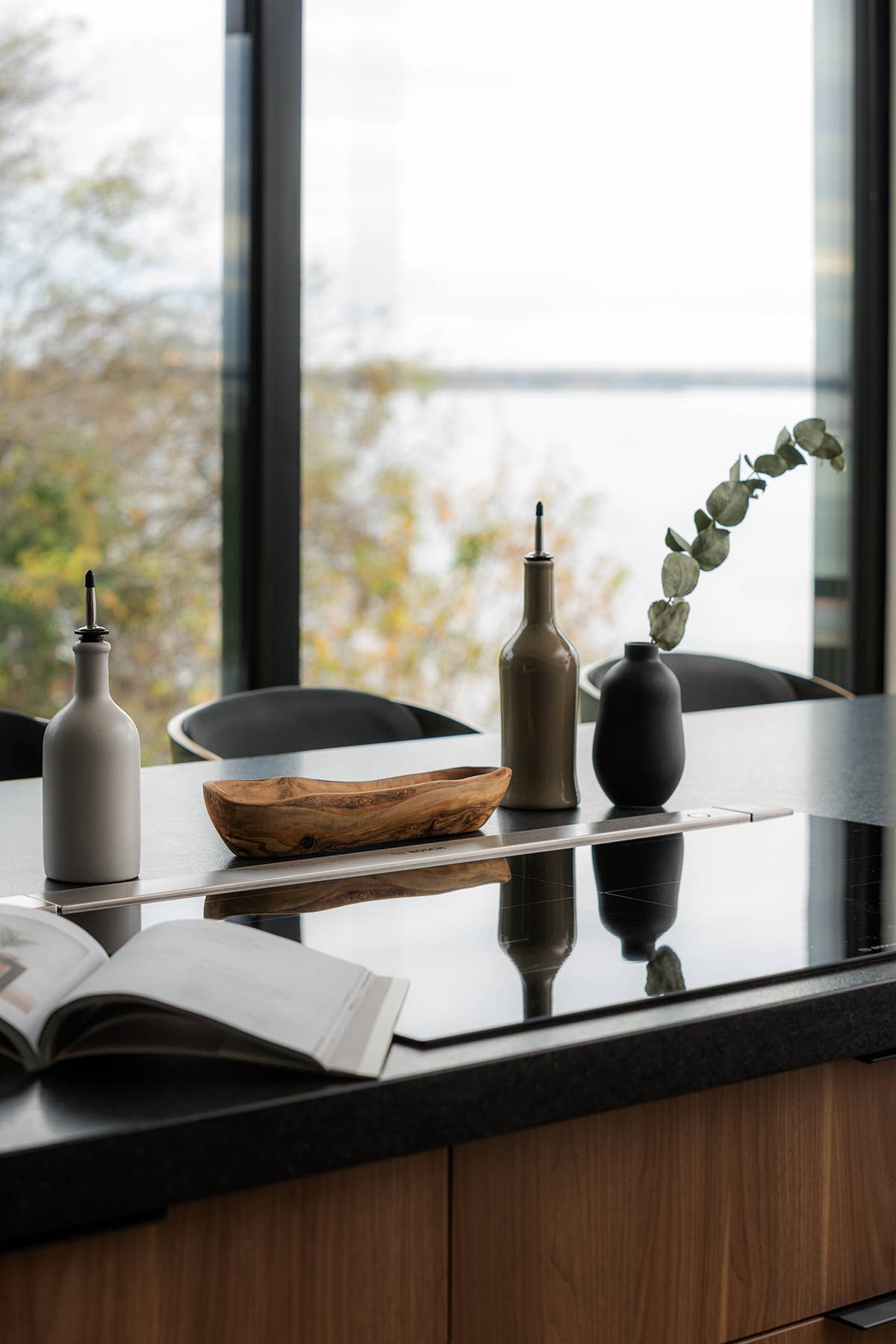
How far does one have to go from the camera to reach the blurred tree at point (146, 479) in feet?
9.67

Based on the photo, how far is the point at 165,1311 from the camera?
0.75m

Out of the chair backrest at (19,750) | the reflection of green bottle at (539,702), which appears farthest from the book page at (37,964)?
the chair backrest at (19,750)

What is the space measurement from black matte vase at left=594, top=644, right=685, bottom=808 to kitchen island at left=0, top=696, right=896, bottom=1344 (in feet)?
1.77

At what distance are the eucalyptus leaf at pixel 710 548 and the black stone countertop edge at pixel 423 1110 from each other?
698mm

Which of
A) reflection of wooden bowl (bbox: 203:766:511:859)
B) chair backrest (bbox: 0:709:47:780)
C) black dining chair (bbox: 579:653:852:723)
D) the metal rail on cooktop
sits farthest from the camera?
black dining chair (bbox: 579:653:852:723)

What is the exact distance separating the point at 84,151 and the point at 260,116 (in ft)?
1.27

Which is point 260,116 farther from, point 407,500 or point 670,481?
point 670,481

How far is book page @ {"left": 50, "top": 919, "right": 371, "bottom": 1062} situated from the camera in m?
0.77

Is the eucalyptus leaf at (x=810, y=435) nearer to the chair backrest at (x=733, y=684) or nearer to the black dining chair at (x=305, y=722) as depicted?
the black dining chair at (x=305, y=722)

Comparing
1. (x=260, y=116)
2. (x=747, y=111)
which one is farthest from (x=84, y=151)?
(x=747, y=111)

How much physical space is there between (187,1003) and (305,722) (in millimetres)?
1548

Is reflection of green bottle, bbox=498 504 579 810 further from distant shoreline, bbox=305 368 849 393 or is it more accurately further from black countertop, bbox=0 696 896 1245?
distant shoreline, bbox=305 368 849 393

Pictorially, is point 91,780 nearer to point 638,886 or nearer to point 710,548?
point 638,886

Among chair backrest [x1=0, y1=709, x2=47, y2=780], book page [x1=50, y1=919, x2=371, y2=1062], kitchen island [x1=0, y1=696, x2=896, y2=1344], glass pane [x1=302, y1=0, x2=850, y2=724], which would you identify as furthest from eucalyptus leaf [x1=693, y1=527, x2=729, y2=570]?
glass pane [x1=302, y1=0, x2=850, y2=724]
